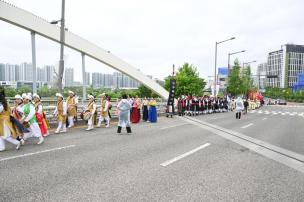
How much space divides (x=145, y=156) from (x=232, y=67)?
2126 inches

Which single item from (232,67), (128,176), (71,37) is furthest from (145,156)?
(232,67)

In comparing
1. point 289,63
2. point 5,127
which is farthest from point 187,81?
point 289,63

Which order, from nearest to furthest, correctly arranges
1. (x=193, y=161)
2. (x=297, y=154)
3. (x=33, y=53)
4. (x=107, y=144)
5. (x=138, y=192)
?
(x=138, y=192) → (x=193, y=161) → (x=297, y=154) → (x=107, y=144) → (x=33, y=53)

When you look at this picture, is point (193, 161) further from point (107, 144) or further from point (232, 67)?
point (232, 67)

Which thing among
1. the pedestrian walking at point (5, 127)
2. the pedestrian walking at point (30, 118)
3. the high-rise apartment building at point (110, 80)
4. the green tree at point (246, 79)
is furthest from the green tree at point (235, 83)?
the high-rise apartment building at point (110, 80)

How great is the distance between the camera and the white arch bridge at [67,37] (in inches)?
809

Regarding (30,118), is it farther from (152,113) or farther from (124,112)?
(152,113)

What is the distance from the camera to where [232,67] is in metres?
57.2

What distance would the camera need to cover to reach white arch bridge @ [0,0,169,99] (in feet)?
67.4

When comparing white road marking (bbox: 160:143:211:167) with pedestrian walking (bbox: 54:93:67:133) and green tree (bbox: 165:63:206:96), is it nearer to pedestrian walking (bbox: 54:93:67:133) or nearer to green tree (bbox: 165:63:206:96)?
pedestrian walking (bbox: 54:93:67:133)

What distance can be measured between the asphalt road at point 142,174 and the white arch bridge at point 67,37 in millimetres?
16098

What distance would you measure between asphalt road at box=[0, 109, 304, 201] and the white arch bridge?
52.8 ft

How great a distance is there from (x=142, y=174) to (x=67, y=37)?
921 inches

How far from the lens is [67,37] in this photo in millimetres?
25844
